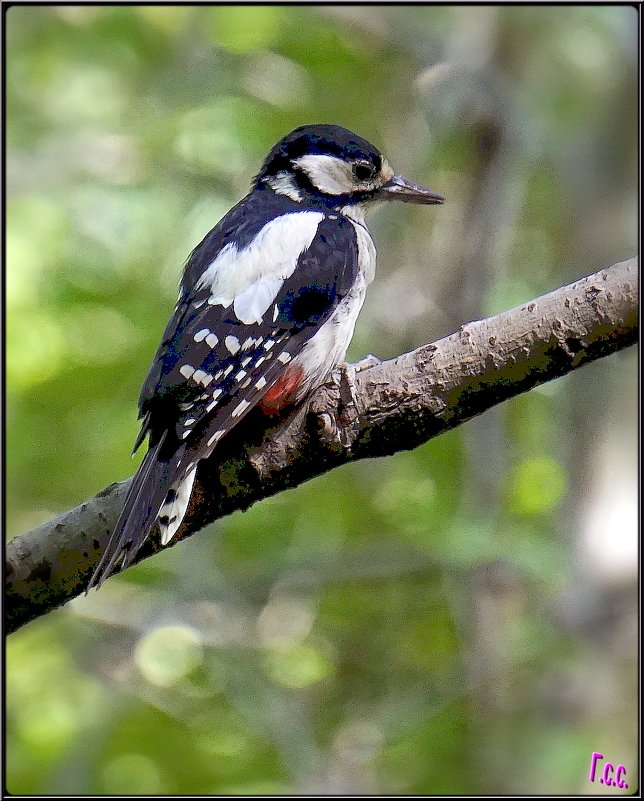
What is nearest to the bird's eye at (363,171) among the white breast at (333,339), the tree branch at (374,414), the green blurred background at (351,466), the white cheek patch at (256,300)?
the white breast at (333,339)

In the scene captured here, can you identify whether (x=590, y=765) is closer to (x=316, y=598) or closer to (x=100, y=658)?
(x=316, y=598)

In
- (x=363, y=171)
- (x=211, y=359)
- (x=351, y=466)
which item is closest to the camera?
(x=211, y=359)

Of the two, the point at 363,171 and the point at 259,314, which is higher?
the point at 363,171

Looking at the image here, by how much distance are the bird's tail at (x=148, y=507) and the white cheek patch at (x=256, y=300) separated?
0.38 meters

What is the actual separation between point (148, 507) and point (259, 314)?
0.59 m

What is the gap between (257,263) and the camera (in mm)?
2441

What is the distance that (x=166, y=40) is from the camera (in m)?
4.11

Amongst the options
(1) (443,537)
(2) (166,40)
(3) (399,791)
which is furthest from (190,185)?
(3) (399,791)

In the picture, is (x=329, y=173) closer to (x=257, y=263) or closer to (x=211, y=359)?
(x=257, y=263)

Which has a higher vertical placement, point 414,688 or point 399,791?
point 414,688

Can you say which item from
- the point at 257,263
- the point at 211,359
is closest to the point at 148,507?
the point at 211,359

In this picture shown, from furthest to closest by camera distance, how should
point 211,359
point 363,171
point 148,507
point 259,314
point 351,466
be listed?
point 351,466 < point 363,171 < point 259,314 < point 211,359 < point 148,507

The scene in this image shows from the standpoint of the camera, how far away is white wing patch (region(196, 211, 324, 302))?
2.39 m

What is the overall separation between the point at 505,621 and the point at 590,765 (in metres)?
1.02
